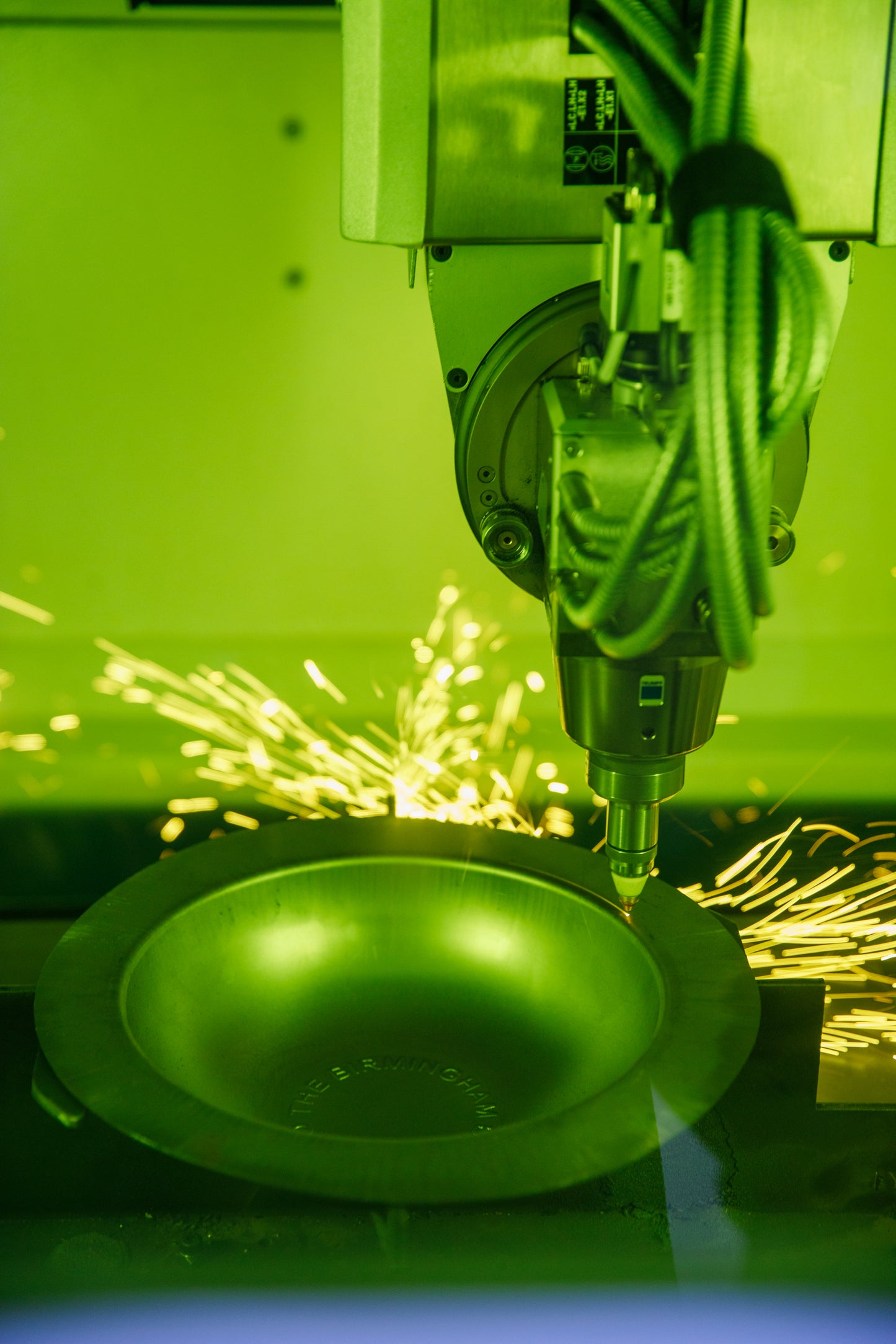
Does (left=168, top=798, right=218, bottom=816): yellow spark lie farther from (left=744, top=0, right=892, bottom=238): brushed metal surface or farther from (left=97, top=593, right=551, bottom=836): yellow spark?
(left=744, top=0, right=892, bottom=238): brushed metal surface

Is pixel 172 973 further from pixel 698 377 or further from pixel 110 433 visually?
pixel 110 433

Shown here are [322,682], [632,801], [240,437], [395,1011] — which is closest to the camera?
[632,801]

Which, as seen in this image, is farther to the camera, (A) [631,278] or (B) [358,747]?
(B) [358,747]

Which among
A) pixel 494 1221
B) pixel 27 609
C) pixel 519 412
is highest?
pixel 519 412

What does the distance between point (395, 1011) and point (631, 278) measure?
624mm

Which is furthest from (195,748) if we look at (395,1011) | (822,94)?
(822,94)

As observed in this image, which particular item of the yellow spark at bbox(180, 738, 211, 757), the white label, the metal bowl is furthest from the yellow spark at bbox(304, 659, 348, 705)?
the white label

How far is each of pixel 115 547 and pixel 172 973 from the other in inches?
28.0

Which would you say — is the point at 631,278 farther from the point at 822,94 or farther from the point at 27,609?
the point at 27,609

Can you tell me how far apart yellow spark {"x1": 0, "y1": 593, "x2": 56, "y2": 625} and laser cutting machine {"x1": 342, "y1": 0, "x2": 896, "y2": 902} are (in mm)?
817

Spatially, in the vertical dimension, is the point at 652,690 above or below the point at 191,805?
above

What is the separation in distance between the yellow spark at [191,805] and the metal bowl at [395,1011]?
0.53m

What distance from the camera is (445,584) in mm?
1561

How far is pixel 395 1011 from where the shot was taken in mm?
1050
